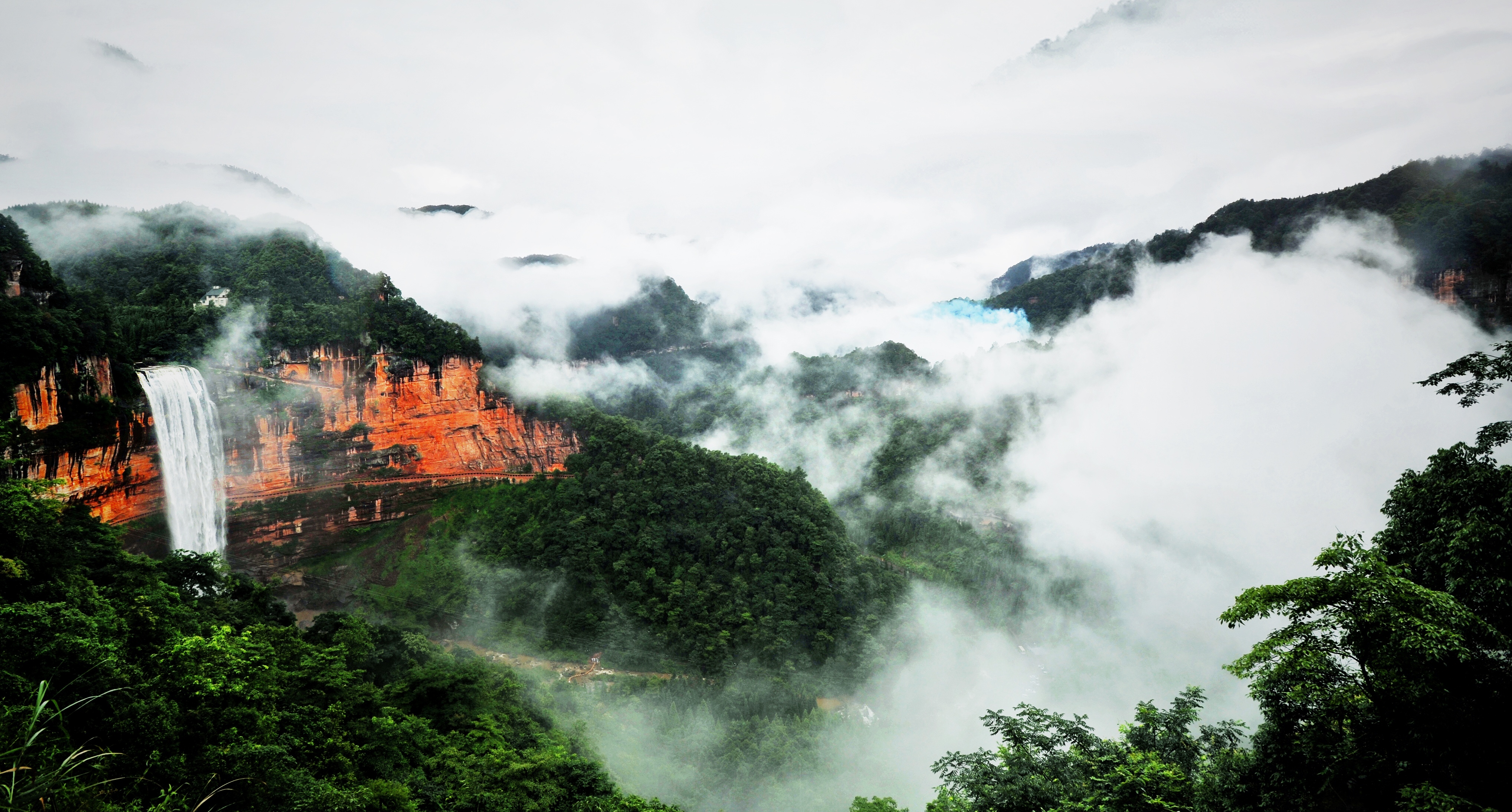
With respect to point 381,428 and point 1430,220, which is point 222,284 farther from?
point 1430,220

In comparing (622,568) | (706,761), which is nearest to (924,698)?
(706,761)

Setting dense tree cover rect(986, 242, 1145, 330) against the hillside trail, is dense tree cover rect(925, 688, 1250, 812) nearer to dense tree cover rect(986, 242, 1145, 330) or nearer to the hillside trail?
the hillside trail

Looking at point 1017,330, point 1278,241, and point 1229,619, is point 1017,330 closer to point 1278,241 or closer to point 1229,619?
point 1278,241

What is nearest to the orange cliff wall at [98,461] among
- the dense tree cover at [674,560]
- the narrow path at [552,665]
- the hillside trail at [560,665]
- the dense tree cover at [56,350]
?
the dense tree cover at [56,350]

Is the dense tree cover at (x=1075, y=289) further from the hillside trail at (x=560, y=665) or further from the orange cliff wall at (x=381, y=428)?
the hillside trail at (x=560, y=665)

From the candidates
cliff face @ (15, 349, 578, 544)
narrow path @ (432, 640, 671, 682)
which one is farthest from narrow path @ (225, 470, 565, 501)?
narrow path @ (432, 640, 671, 682)

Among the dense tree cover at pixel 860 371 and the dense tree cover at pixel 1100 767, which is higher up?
the dense tree cover at pixel 860 371

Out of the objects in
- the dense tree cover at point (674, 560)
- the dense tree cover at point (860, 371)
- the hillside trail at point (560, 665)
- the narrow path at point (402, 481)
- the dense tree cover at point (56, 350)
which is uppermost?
the dense tree cover at point (56, 350)
